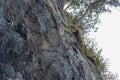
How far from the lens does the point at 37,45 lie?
11.7 metres

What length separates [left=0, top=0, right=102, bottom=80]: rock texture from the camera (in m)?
10.2

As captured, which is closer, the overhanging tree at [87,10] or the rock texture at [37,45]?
the rock texture at [37,45]

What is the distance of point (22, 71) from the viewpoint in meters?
10.5

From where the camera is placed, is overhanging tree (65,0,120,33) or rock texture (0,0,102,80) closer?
rock texture (0,0,102,80)

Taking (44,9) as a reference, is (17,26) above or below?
below

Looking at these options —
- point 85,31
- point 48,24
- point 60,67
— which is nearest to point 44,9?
point 48,24

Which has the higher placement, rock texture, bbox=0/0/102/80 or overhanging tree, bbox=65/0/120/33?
overhanging tree, bbox=65/0/120/33

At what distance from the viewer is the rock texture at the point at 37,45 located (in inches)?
402

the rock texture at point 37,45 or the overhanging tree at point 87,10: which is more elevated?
the overhanging tree at point 87,10

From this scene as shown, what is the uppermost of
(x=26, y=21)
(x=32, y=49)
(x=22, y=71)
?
(x=26, y=21)

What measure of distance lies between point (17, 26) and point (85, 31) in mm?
15744

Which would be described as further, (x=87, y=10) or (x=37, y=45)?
(x=87, y=10)

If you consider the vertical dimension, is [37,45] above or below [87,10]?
below

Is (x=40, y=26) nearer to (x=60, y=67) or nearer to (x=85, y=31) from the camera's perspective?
(x=60, y=67)
